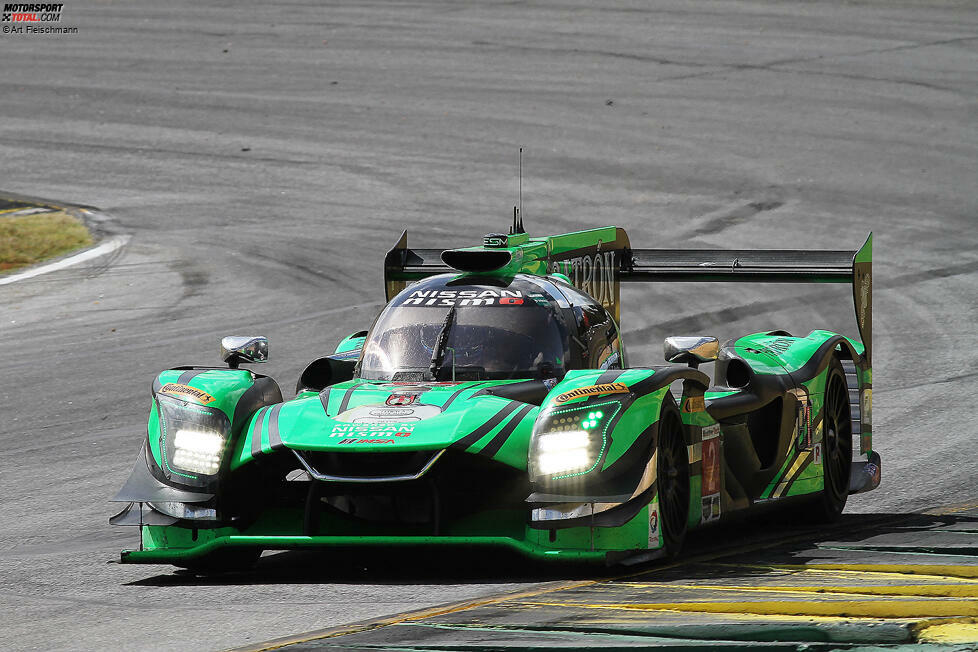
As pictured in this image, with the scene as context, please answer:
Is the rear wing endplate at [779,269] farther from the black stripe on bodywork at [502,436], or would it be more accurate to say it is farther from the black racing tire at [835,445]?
the black stripe on bodywork at [502,436]

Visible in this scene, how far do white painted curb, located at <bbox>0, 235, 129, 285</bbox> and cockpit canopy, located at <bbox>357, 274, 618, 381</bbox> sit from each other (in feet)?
39.1

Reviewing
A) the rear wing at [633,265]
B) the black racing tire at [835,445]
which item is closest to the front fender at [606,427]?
the rear wing at [633,265]

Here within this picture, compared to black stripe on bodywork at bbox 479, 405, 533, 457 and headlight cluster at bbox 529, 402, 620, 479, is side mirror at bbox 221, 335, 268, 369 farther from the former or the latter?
headlight cluster at bbox 529, 402, 620, 479

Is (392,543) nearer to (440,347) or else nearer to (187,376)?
(440,347)

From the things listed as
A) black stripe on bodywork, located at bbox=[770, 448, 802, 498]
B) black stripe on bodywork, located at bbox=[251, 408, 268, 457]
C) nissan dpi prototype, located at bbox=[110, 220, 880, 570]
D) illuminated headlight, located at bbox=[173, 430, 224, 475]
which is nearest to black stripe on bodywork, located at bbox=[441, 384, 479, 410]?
nissan dpi prototype, located at bbox=[110, 220, 880, 570]

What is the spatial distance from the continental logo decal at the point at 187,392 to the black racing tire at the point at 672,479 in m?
2.34

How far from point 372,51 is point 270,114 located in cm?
465

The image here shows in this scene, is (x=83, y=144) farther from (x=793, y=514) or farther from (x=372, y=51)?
(x=793, y=514)

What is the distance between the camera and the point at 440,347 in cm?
944

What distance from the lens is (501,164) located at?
26.8 meters

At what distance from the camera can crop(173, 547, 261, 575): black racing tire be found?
8.70 metres

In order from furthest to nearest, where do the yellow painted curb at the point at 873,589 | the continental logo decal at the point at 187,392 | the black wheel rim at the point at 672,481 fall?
1. the continental logo decal at the point at 187,392
2. the black wheel rim at the point at 672,481
3. the yellow painted curb at the point at 873,589

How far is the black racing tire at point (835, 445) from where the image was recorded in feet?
35.2

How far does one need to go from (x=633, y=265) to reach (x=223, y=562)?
184 inches
